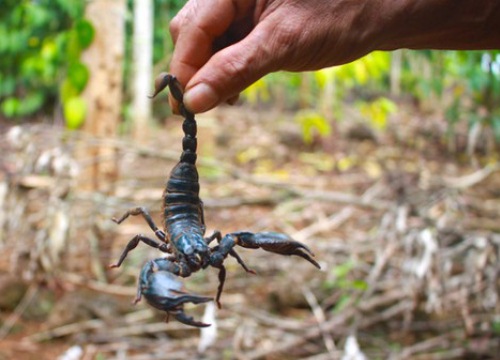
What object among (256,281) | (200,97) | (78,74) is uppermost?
(78,74)

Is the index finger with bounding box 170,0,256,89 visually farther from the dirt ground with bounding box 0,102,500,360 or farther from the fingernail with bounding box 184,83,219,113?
the dirt ground with bounding box 0,102,500,360

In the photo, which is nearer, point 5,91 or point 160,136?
point 5,91

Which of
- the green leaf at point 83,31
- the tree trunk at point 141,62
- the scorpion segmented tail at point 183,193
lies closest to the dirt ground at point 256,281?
the green leaf at point 83,31

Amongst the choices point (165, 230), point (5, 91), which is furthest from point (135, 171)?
point (165, 230)

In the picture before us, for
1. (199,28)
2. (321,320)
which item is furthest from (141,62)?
(199,28)

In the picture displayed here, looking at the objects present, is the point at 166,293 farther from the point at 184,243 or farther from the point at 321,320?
the point at 321,320

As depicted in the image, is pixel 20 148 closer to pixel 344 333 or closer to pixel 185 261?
pixel 344 333
